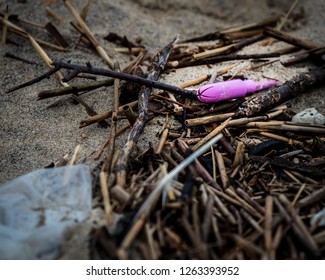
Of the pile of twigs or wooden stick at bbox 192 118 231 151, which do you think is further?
wooden stick at bbox 192 118 231 151

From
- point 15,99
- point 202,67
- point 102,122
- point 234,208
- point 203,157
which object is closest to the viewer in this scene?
point 234,208

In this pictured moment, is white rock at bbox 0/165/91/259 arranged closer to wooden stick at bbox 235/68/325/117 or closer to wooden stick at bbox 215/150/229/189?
wooden stick at bbox 215/150/229/189

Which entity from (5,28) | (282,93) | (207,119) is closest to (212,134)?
(207,119)

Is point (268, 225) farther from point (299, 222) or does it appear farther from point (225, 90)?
point (225, 90)

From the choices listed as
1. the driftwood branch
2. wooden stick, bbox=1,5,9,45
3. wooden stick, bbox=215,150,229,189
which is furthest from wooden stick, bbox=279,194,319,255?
wooden stick, bbox=1,5,9,45

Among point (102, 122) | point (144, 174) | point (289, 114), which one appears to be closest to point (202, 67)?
point (289, 114)
